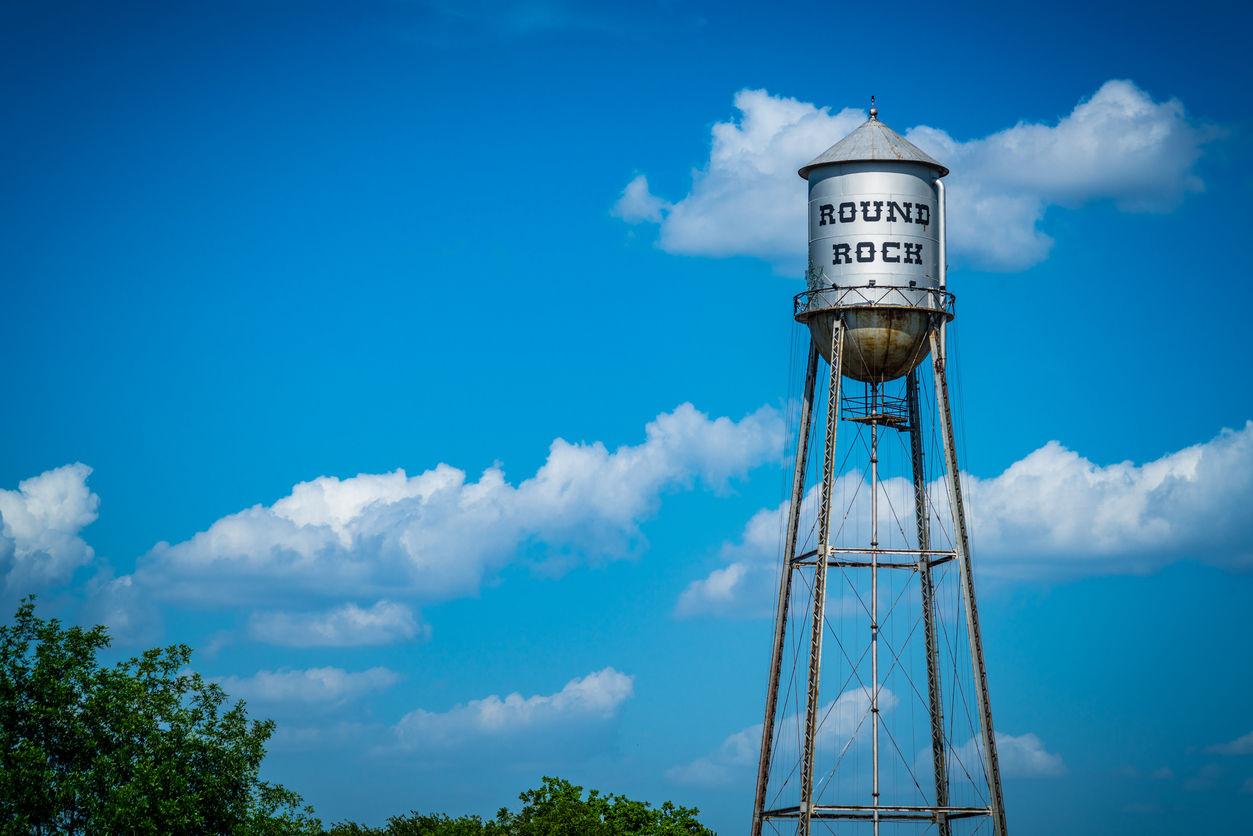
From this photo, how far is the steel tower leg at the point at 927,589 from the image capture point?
176ft

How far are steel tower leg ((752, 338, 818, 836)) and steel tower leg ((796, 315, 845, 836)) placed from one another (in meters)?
1.46

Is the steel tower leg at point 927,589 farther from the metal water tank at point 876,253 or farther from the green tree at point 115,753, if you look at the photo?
the green tree at point 115,753

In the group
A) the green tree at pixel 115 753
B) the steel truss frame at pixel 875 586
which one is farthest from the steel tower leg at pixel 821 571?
the green tree at pixel 115 753

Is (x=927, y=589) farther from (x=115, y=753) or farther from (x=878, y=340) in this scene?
(x=115, y=753)

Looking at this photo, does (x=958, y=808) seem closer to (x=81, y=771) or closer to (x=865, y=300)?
(x=865, y=300)

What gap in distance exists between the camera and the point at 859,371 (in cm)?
5434

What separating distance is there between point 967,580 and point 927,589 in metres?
2.61

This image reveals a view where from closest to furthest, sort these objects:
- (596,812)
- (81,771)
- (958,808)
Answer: (958,808) → (81,771) → (596,812)

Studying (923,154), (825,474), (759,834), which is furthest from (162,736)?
(923,154)

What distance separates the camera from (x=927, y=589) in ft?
178

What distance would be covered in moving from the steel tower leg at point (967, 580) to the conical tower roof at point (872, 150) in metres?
5.84

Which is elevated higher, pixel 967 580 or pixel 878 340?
pixel 878 340

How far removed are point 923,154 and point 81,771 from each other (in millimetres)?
36056

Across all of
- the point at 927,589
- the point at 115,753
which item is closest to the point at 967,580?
the point at 927,589
